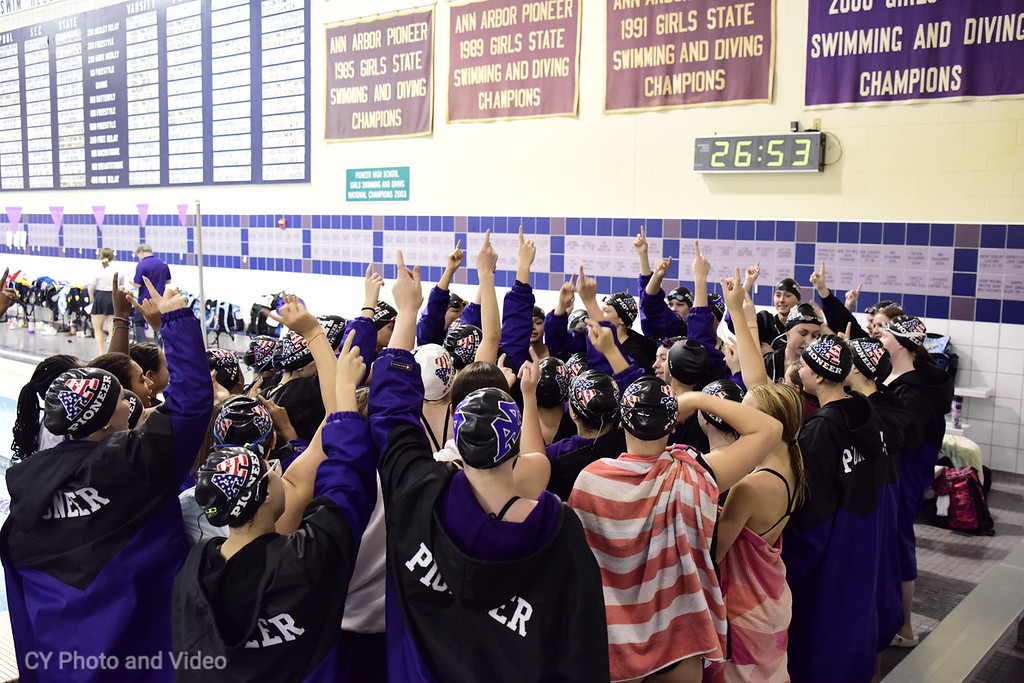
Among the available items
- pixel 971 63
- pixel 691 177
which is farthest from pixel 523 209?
pixel 971 63

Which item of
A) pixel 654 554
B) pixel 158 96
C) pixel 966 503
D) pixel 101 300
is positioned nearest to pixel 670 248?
pixel 966 503

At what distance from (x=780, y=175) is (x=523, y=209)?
3.22m

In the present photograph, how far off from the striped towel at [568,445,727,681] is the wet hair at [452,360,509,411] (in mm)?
584

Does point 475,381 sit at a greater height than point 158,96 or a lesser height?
lesser

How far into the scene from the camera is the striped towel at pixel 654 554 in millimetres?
2371

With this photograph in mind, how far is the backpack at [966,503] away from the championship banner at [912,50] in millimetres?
3333

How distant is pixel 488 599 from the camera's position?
74.8 inches

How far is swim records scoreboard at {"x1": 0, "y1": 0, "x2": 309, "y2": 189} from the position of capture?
12406mm

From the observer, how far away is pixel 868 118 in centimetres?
768

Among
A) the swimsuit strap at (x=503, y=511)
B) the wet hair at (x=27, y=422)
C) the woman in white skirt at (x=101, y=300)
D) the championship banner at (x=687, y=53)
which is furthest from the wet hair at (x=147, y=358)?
the woman in white skirt at (x=101, y=300)

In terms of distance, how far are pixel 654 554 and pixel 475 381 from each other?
2.88 ft

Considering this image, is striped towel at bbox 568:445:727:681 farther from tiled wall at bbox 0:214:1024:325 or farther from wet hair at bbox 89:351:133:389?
tiled wall at bbox 0:214:1024:325

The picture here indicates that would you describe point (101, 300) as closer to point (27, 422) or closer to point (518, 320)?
point (518, 320)

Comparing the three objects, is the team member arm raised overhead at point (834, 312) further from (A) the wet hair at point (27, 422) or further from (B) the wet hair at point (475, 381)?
(A) the wet hair at point (27, 422)
